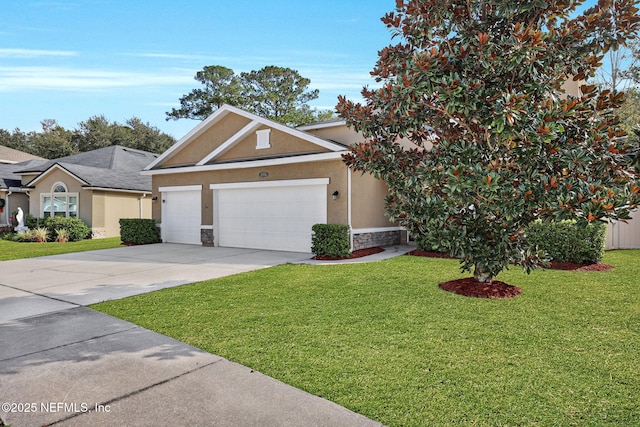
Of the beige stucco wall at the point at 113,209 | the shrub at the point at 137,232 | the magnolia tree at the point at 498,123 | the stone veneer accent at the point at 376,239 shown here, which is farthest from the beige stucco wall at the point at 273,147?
the beige stucco wall at the point at 113,209

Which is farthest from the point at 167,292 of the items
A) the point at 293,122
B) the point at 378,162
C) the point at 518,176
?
the point at 293,122

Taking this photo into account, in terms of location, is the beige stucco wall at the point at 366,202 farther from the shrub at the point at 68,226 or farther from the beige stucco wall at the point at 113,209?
the shrub at the point at 68,226

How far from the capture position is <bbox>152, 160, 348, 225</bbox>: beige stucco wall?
1151 cm

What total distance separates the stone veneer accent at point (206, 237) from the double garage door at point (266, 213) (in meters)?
0.20

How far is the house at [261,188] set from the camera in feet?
38.9

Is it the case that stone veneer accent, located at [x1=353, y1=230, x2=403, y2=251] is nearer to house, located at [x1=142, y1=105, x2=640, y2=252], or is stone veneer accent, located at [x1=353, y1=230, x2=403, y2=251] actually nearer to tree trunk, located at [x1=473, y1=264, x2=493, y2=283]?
house, located at [x1=142, y1=105, x2=640, y2=252]

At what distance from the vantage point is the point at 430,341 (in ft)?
14.0

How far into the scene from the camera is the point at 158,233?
16250mm

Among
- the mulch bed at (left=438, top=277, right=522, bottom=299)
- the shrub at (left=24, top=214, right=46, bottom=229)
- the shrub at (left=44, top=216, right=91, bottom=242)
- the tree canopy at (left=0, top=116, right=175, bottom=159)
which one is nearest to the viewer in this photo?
the mulch bed at (left=438, top=277, right=522, bottom=299)

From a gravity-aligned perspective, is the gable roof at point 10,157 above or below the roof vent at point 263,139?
above

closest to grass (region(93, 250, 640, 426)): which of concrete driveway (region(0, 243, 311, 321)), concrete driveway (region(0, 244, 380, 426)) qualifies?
concrete driveway (region(0, 244, 380, 426))

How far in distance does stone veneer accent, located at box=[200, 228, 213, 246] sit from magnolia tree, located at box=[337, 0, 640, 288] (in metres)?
9.27

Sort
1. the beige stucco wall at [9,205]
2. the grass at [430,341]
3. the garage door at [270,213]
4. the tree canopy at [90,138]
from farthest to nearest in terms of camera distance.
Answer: the tree canopy at [90,138] → the beige stucco wall at [9,205] → the garage door at [270,213] → the grass at [430,341]

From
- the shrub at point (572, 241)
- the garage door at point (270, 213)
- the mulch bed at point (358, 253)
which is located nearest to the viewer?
the shrub at point (572, 241)
